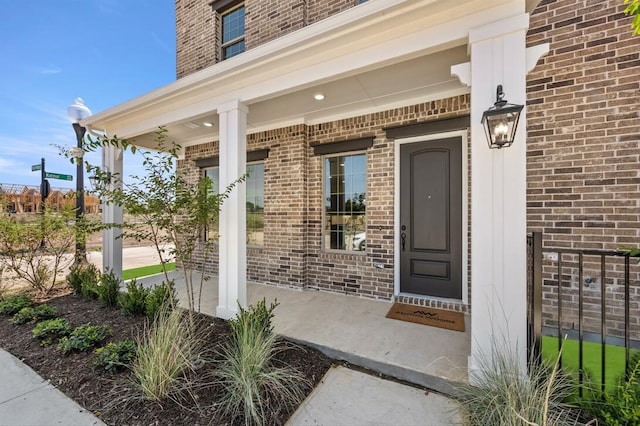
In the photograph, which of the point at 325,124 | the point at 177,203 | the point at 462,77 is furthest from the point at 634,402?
the point at 325,124

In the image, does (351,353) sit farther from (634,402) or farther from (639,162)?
(639,162)

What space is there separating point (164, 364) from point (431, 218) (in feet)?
11.8

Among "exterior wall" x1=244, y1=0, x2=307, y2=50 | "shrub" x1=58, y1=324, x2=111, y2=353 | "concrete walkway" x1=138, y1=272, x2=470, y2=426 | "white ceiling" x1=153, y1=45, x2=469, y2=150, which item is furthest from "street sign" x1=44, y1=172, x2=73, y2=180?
"concrete walkway" x1=138, y1=272, x2=470, y2=426

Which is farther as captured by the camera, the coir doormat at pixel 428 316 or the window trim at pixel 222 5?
the window trim at pixel 222 5

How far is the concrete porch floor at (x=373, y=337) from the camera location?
2.38 metres

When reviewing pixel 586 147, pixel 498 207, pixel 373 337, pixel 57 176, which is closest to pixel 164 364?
pixel 373 337

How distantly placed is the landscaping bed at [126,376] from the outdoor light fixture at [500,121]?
2.44m

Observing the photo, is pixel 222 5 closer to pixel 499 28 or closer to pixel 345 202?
pixel 345 202

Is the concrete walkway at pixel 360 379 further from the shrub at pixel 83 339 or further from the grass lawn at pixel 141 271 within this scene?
the grass lawn at pixel 141 271

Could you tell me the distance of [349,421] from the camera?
1.93 m

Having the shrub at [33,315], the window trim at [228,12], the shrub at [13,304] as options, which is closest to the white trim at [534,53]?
the window trim at [228,12]

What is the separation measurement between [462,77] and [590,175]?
1917 millimetres

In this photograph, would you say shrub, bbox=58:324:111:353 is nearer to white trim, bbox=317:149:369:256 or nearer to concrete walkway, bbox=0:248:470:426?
concrete walkway, bbox=0:248:470:426

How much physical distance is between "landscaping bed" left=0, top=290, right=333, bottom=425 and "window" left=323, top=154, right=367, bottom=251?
2.19m
